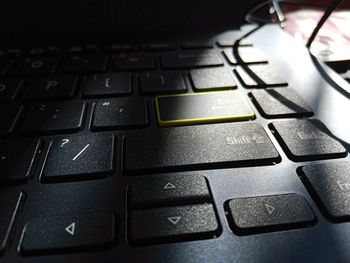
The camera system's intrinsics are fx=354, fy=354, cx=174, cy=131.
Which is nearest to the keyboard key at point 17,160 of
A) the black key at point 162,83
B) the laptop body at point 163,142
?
the laptop body at point 163,142

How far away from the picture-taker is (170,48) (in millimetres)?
364

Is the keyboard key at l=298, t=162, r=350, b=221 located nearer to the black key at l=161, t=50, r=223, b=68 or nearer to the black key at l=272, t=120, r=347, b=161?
the black key at l=272, t=120, r=347, b=161

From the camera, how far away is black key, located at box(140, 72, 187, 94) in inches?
11.3

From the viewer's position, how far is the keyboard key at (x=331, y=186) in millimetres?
174

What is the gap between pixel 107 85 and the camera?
296mm

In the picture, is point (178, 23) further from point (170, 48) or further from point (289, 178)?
point (289, 178)

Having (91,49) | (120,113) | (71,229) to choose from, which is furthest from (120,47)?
(71,229)

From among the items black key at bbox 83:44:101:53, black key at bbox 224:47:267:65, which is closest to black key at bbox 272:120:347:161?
black key at bbox 224:47:267:65

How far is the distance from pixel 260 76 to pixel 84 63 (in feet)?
0.54

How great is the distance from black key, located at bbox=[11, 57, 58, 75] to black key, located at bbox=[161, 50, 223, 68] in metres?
0.10

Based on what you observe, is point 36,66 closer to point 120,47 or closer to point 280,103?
point 120,47

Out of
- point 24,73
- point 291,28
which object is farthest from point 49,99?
point 291,28

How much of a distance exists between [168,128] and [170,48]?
0.15 metres

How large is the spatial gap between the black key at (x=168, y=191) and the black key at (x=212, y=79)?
0.11m
